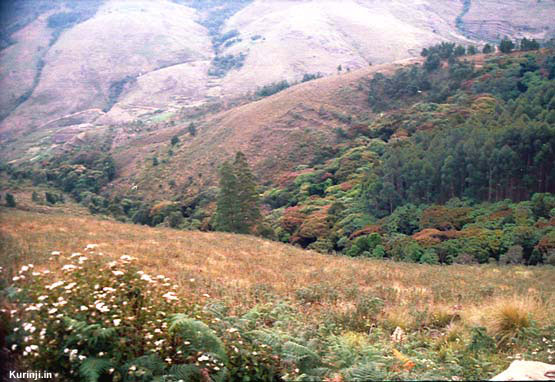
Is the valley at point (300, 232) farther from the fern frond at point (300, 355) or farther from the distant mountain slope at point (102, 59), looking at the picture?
the distant mountain slope at point (102, 59)

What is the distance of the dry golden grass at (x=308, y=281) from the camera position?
6934mm

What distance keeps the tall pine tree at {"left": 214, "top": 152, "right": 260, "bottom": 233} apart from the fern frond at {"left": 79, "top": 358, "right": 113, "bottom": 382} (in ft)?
88.3

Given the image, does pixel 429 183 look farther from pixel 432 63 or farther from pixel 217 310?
pixel 432 63

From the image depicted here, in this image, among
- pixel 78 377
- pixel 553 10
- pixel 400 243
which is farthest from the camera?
pixel 553 10

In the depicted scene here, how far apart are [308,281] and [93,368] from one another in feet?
22.7

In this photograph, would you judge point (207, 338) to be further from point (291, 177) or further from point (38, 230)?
point (291, 177)

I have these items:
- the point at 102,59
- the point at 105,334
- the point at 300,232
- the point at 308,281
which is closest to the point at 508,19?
the point at 102,59

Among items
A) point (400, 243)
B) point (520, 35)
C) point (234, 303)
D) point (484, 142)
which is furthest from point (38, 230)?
point (520, 35)

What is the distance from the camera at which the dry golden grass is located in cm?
693

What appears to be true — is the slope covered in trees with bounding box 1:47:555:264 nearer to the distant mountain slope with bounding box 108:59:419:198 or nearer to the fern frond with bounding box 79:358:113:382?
the distant mountain slope with bounding box 108:59:419:198

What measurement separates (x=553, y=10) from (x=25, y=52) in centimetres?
19337

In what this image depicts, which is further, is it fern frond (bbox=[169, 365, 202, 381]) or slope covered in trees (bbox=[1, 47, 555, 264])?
slope covered in trees (bbox=[1, 47, 555, 264])

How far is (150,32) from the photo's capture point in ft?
591

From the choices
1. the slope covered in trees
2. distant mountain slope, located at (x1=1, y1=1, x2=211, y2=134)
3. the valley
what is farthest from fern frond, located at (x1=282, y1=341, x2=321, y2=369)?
distant mountain slope, located at (x1=1, y1=1, x2=211, y2=134)
